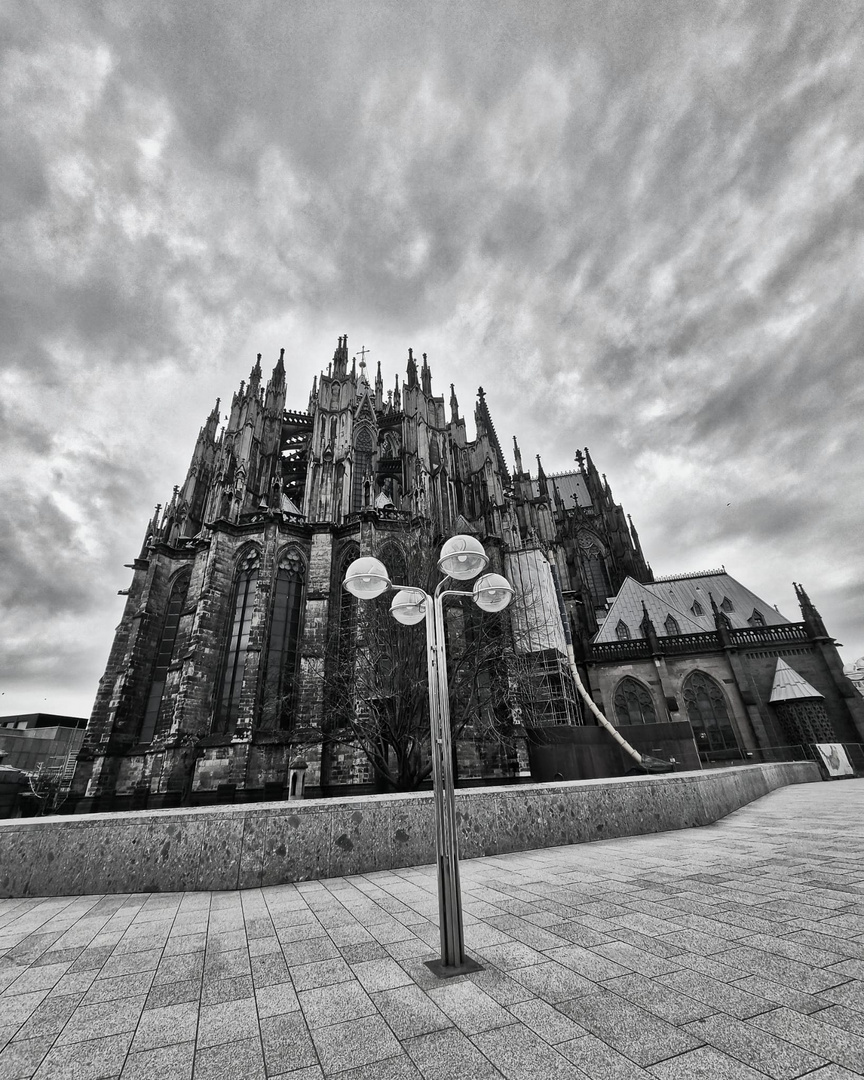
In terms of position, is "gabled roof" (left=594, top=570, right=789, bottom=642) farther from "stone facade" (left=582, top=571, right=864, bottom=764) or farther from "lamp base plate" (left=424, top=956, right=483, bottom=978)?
"lamp base plate" (left=424, top=956, right=483, bottom=978)

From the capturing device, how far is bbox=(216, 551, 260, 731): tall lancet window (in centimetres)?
2019

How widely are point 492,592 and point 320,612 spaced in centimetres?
1781

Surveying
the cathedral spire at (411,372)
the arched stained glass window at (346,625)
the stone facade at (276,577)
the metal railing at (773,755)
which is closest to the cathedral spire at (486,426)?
the stone facade at (276,577)

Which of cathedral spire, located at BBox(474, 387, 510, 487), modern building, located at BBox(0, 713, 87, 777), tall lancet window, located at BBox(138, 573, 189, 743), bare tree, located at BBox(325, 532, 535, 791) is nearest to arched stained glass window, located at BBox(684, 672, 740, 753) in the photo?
bare tree, located at BBox(325, 532, 535, 791)

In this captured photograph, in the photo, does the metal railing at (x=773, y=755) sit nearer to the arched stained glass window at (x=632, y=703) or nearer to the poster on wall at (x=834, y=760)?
the poster on wall at (x=834, y=760)

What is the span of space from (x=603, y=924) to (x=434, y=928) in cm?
132

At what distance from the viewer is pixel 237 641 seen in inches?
855

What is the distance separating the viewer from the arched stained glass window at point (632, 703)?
2589 centimetres

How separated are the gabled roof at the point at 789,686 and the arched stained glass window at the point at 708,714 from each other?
242 centimetres

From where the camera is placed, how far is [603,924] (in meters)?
3.60

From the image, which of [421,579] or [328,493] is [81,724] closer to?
[328,493]

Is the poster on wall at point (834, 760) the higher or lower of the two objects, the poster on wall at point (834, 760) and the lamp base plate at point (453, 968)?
the higher

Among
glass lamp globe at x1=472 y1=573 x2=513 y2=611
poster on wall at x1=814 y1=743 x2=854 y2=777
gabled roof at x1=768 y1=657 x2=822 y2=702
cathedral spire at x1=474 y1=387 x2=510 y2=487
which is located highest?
cathedral spire at x1=474 y1=387 x2=510 y2=487

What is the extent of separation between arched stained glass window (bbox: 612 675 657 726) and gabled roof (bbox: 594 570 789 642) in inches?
127
